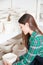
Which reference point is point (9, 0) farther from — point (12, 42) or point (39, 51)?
point (39, 51)

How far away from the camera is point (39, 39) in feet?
4.24

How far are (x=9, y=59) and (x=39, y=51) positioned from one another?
359 mm

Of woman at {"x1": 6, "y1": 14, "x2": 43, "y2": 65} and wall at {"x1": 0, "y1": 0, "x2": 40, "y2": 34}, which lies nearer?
woman at {"x1": 6, "y1": 14, "x2": 43, "y2": 65}

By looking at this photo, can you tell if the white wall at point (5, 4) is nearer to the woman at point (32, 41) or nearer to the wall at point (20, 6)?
the wall at point (20, 6)

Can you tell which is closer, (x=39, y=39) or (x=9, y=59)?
(x=39, y=39)

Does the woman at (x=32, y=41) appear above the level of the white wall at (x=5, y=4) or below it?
below

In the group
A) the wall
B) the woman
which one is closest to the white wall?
the wall

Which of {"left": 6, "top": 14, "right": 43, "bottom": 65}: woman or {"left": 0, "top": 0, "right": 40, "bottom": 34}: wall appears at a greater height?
{"left": 0, "top": 0, "right": 40, "bottom": 34}: wall

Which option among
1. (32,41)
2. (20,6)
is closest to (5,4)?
(20,6)

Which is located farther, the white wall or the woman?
the white wall

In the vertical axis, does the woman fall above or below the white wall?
below

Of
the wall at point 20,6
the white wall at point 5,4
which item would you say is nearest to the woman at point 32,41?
the wall at point 20,6

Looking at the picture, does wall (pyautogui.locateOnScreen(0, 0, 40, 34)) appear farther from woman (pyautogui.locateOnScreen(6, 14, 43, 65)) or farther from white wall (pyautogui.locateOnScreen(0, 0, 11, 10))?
woman (pyautogui.locateOnScreen(6, 14, 43, 65))

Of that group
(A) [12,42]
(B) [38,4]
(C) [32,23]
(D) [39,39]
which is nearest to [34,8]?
(B) [38,4]
